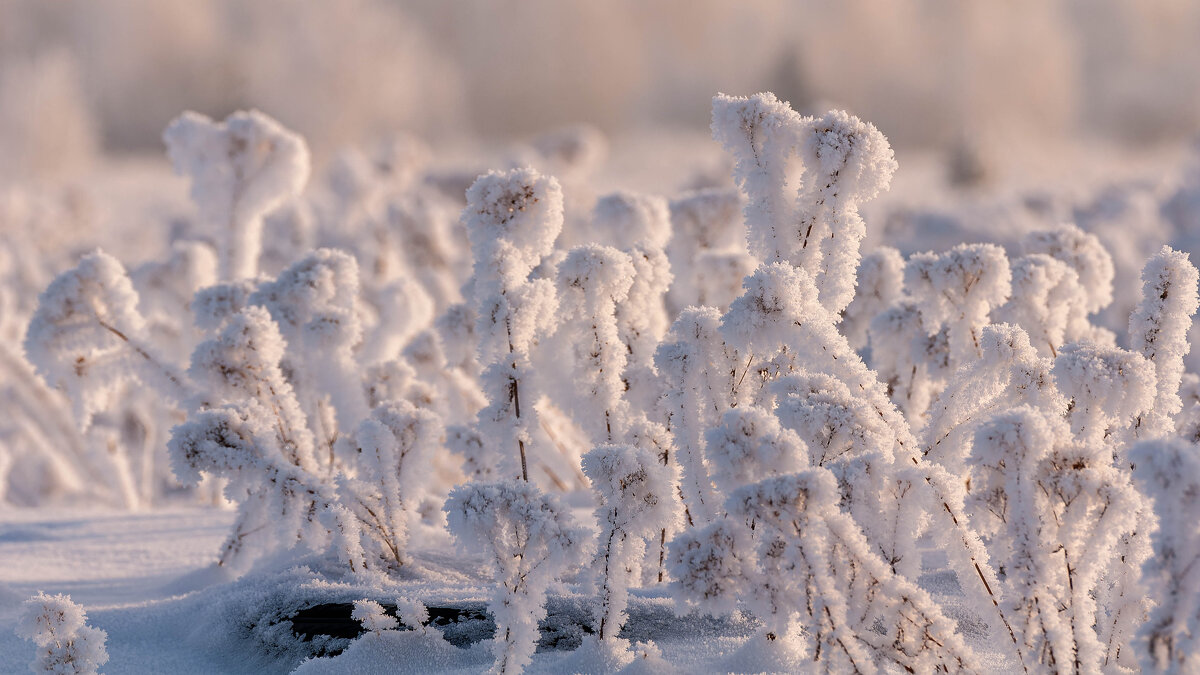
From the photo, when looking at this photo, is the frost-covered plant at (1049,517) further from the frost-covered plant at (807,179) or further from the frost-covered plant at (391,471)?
the frost-covered plant at (391,471)

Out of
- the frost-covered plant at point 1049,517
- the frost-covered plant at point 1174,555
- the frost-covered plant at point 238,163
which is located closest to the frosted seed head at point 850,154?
the frost-covered plant at point 1049,517

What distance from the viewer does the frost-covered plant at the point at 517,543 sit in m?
2.44

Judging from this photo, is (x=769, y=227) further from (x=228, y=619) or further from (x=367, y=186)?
(x=367, y=186)

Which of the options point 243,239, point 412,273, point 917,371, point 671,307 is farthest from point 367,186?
point 917,371

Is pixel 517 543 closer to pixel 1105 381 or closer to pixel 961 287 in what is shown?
pixel 1105 381

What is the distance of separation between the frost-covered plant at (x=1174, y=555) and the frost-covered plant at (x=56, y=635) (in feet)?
9.04

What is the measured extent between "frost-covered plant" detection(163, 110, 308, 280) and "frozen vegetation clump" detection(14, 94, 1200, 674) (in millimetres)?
1644

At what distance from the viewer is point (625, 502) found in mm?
2617

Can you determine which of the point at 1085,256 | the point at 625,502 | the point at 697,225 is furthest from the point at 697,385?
the point at 697,225

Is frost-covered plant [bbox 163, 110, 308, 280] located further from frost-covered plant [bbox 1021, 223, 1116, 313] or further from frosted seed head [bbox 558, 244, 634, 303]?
frost-covered plant [bbox 1021, 223, 1116, 313]

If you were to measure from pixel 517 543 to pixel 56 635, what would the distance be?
1.42 m

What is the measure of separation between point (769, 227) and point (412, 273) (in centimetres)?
912

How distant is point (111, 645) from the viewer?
3422mm

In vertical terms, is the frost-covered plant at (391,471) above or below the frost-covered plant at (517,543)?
above
